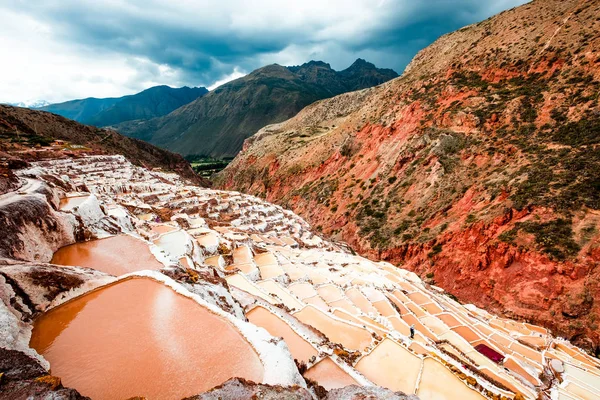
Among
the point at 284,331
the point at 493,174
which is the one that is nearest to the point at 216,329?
the point at 284,331

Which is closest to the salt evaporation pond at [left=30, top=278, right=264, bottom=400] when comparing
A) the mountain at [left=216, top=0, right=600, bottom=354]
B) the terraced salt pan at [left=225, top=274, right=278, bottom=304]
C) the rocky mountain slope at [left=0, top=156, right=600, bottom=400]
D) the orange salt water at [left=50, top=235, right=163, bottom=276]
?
the rocky mountain slope at [left=0, top=156, right=600, bottom=400]

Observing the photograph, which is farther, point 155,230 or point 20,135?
point 20,135

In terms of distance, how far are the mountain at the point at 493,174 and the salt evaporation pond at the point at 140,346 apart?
2703 centimetres

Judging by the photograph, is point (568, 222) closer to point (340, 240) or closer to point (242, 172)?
point (340, 240)

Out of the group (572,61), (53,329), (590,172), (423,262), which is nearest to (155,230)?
(53,329)

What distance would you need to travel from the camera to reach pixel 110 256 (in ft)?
41.7

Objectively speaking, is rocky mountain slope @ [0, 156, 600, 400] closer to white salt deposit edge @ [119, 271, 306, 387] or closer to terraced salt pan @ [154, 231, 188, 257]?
white salt deposit edge @ [119, 271, 306, 387]

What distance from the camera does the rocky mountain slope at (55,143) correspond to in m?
46.7

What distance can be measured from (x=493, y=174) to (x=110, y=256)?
126ft

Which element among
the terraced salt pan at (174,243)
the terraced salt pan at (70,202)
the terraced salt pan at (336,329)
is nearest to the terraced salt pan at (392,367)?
the terraced salt pan at (336,329)

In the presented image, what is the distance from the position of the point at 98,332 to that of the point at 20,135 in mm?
75787

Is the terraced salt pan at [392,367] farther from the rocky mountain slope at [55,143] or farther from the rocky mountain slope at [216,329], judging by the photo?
the rocky mountain slope at [55,143]

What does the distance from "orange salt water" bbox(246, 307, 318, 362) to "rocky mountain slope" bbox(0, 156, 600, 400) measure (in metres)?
0.06

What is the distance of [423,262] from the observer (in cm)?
3303
